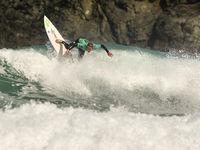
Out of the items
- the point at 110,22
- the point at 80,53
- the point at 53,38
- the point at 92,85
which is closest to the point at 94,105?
the point at 92,85

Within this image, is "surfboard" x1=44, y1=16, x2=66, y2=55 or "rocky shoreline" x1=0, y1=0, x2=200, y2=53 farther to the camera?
"rocky shoreline" x1=0, y1=0, x2=200, y2=53

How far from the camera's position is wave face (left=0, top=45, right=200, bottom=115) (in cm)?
405

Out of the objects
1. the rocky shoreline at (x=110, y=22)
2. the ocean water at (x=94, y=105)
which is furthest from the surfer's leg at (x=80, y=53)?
the rocky shoreline at (x=110, y=22)

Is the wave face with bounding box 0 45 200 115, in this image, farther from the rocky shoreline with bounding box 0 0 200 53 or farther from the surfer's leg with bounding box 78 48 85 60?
the rocky shoreline with bounding box 0 0 200 53

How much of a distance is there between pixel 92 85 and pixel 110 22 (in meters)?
6.74

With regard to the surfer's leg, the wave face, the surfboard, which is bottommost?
the wave face

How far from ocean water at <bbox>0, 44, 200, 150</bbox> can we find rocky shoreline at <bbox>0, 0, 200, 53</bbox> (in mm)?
3066

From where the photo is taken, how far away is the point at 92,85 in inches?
202

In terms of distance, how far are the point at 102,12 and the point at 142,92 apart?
715cm

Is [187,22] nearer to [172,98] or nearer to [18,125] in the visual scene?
[172,98]

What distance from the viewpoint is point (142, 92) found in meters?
4.96

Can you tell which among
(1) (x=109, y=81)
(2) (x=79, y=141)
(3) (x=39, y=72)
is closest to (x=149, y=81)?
(1) (x=109, y=81)

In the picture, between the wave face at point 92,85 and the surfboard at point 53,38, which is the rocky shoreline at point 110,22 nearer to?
the wave face at point 92,85

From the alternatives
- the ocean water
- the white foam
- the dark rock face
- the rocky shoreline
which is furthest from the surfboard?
the dark rock face
